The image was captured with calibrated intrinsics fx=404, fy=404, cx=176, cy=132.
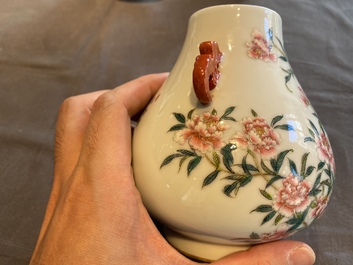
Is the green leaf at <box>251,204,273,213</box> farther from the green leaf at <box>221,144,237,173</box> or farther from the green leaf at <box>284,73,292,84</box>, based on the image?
the green leaf at <box>284,73,292,84</box>

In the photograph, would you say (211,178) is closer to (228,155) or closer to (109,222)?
(228,155)

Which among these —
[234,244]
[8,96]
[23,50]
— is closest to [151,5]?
[23,50]

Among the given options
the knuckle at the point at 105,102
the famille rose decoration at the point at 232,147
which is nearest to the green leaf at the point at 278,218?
the famille rose decoration at the point at 232,147

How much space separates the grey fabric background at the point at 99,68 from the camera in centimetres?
81

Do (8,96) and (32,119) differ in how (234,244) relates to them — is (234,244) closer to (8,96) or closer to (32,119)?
(32,119)

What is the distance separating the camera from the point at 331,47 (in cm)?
110

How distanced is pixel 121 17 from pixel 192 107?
864 millimetres

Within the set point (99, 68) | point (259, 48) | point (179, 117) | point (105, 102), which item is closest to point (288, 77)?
point (259, 48)

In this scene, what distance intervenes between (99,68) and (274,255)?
771 mm

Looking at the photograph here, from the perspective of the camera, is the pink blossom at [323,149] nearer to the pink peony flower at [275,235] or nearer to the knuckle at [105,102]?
the pink peony flower at [275,235]

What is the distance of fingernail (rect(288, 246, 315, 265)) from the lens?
0.52 metres

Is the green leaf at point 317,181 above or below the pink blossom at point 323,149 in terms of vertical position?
below

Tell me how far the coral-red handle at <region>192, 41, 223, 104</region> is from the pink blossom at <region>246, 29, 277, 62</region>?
0.16 feet

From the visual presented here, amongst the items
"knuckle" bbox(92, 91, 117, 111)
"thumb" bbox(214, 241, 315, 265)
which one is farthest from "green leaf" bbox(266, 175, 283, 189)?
"knuckle" bbox(92, 91, 117, 111)
